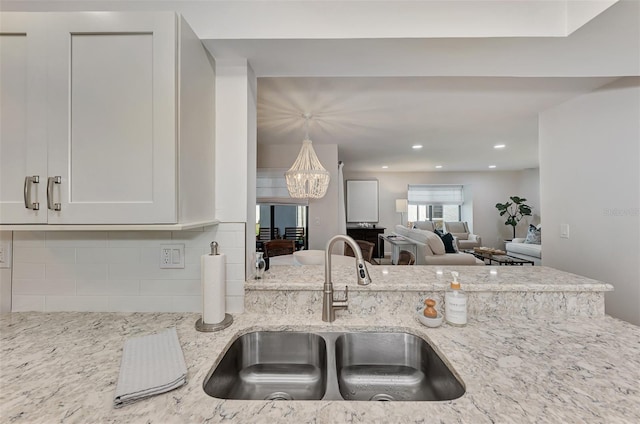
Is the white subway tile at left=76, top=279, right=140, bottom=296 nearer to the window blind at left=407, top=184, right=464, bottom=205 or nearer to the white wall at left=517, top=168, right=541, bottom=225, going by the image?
the window blind at left=407, top=184, right=464, bottom=205

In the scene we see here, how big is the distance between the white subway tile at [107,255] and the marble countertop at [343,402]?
0.25 meters

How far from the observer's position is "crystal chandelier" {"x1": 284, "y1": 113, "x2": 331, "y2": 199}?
2.88 m

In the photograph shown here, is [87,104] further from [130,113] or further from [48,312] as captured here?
[48,312]

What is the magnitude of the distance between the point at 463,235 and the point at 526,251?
1.53 m

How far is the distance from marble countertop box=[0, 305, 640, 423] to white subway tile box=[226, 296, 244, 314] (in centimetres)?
4

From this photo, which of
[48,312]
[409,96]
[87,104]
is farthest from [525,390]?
[409,96]

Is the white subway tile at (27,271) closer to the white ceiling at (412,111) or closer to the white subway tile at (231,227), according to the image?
the white subway tile at (231,227)

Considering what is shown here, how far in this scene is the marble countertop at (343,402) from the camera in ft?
1.97

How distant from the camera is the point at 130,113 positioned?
90 centimetres

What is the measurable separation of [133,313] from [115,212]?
0.57m

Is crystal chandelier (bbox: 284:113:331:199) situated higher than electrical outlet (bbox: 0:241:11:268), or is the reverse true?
crystal chandelier (bbox: 284:113:331:199)

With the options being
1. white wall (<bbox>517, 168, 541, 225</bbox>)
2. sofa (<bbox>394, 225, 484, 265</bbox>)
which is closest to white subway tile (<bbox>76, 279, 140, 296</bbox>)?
sofa (<bbox>394, 225, 484, 265</bbox>)

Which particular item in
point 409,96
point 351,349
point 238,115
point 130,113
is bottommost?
point 351,349

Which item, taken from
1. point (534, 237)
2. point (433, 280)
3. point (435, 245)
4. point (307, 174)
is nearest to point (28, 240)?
point (433, 280)
